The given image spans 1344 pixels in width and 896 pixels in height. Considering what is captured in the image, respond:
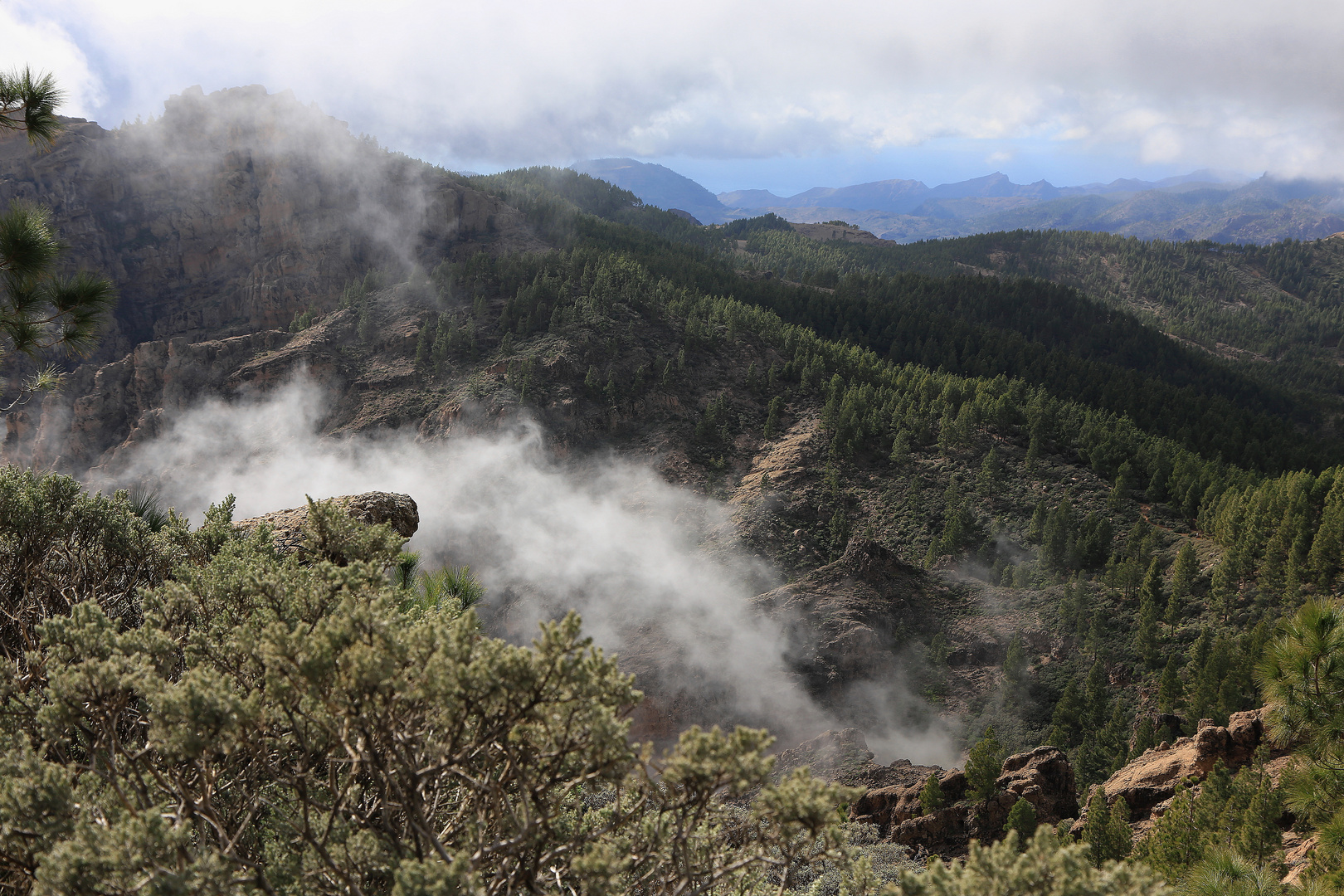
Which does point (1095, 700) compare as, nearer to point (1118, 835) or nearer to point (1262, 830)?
point (1118, 835)

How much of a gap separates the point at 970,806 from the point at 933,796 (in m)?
1.40

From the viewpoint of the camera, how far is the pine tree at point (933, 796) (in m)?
27.5

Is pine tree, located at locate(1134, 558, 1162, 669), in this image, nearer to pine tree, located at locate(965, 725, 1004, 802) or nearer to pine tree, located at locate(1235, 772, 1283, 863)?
pine tree, located at locate(965, 725, 1004, 802)

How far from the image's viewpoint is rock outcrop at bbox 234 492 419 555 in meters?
15.4

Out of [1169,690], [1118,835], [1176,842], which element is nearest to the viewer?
[1176,842]

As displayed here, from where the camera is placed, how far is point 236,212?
336 feet

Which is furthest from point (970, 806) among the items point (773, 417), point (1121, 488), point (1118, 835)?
point (773, 417)

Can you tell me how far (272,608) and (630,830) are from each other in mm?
4883

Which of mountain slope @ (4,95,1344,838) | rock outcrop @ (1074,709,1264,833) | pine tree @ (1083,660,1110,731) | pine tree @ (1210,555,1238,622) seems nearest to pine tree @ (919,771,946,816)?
rock outcrop @ (1074,709,1264,833)

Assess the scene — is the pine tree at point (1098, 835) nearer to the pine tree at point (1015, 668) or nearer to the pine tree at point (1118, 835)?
the pine tree at point (1118, 835)

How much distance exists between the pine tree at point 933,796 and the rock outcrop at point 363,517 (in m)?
22.5

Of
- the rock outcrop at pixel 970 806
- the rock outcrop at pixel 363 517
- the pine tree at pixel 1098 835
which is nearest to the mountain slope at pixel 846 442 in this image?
the rock outcrop at pixel 970 806

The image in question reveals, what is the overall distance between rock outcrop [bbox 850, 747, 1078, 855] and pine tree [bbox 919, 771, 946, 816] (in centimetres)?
24

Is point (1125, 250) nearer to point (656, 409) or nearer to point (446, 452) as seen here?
point (656, 409)
